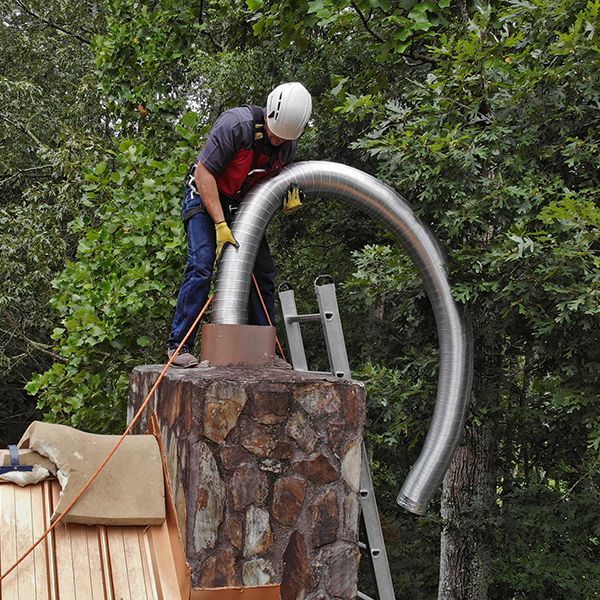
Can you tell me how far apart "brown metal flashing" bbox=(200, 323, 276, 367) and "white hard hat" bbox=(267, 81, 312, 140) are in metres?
0.95

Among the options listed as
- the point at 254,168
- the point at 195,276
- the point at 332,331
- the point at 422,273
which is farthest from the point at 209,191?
the point at 422,273

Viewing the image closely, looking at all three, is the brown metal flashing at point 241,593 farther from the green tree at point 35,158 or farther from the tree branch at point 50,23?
the tree branch at point 50,23

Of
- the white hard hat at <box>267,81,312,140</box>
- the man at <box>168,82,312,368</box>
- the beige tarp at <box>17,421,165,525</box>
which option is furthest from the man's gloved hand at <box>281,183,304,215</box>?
the beige tarp at <box>17,421,165,525</box>

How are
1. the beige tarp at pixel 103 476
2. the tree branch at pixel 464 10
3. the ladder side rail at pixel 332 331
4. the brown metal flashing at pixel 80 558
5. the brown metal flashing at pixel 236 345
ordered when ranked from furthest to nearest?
the tree branch at pixel 464 10, the ladder side rail at pixel 332 331, the brown metal flashing at pixel 236 345, the beige tarp at pixel 103 476, the brown metal flashing at pixel 80 558

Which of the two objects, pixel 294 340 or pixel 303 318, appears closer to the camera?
pixel 303 318

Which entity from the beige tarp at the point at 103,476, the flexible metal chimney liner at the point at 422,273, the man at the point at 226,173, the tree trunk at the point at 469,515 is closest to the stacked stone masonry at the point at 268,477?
the beige tarp at the point at 103,476

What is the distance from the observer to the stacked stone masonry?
300 cm

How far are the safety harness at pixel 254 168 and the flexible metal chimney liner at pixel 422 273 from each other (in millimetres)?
87

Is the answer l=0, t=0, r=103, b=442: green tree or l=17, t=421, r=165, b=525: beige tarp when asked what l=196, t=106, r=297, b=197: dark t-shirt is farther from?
l=0, t=0, r=103, b=442: green tree

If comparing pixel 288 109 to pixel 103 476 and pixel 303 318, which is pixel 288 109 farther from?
pixel 103 476

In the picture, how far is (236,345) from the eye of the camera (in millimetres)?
3498

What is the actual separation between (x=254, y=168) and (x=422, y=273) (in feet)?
3.57

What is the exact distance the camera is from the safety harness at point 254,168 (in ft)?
12.6

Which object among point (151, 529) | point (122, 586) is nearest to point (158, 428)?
point (151, 529)
